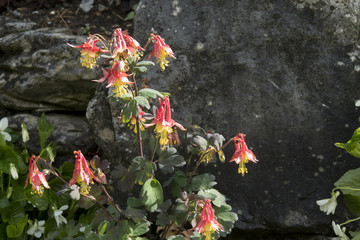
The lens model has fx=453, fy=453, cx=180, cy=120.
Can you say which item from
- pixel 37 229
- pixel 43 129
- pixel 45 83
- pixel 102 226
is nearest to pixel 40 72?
pixel 45 83

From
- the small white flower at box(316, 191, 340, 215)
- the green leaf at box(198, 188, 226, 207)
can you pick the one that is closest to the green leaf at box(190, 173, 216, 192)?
the green leaf at box(198, 188, 226, 207)

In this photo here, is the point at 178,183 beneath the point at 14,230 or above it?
above

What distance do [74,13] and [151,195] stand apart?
1.94 m

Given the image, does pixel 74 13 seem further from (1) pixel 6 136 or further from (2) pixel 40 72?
(1) pixel 6 136

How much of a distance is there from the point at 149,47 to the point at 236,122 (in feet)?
2.32

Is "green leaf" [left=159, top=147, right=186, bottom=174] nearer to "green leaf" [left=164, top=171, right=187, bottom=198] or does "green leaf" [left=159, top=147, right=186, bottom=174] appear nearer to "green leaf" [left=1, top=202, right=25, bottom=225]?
"green leaf" [left=164, top=171, right=187, bottom=198]

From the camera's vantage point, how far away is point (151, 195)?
215cm

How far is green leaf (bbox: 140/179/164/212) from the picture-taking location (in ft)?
7.03

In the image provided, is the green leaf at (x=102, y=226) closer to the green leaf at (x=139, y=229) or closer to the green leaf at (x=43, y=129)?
the green leaf at (x=139, y=229)

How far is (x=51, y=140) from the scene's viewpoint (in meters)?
3.18

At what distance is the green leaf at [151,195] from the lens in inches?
84.4

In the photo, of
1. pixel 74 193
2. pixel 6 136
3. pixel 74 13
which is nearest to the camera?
pixel 74 193

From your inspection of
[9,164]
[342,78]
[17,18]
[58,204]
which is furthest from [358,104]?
[17,18]

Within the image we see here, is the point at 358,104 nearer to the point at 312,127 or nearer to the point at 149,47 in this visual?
the point at 312,127
